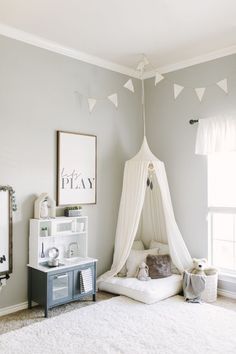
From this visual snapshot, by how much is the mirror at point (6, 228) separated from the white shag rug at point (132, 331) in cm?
67

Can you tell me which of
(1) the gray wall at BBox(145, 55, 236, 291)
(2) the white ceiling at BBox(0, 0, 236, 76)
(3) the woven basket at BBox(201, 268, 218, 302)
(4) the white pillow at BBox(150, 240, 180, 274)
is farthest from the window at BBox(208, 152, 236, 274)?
(2) the white ceiling at BBox(0, 0, 236, 76)

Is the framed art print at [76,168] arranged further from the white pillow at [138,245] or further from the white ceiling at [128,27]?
the white ceiling at [128,27]

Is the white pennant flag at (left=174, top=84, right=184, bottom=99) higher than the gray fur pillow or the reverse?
higher

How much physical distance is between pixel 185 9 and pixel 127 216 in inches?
94.0

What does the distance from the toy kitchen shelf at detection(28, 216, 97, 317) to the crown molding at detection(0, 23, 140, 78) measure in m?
1.92

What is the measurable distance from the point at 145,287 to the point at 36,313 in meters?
1.17

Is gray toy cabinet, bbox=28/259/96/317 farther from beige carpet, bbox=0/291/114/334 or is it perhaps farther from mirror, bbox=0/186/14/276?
mirror, bbox=0/186/14/276

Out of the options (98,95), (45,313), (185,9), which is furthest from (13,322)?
(185,9)

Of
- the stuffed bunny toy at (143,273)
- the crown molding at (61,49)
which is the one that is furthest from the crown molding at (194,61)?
the stuffed bunny toy at (143,273)

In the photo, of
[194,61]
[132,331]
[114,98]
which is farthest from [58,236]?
[194,61]

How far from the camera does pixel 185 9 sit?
3.02m

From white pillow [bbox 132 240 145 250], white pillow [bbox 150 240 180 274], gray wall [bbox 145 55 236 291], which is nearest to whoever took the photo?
gray wall [bbox 145 55 236 291]

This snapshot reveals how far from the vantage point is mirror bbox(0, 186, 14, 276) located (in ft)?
11.0

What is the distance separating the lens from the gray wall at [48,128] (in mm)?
3463
